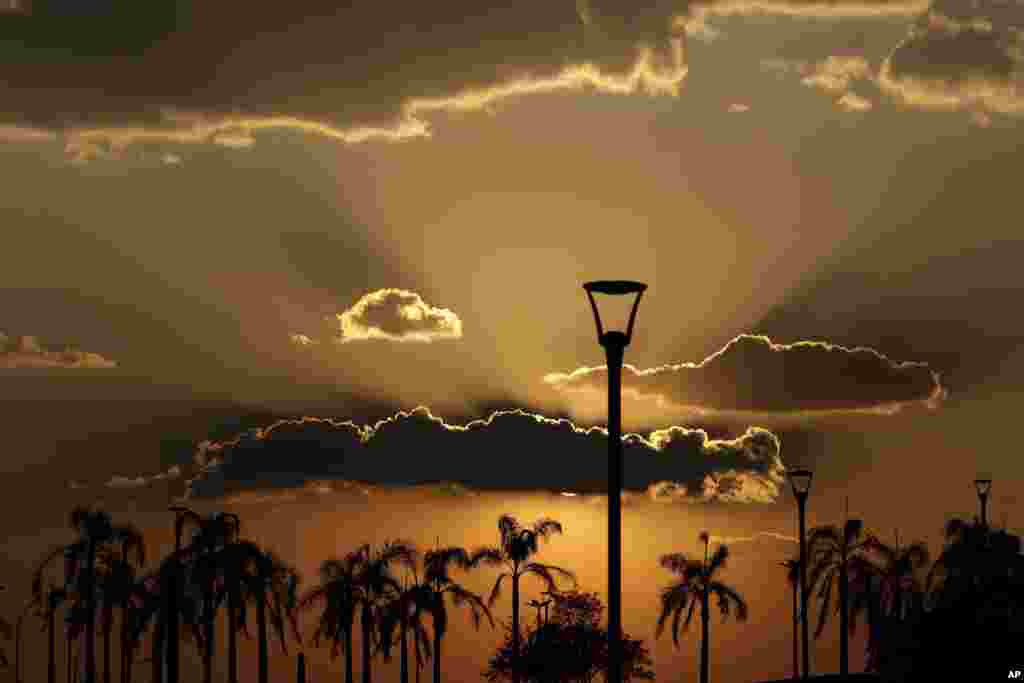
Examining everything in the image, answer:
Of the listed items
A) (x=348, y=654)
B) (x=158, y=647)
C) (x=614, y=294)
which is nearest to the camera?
(x=614, y=294)

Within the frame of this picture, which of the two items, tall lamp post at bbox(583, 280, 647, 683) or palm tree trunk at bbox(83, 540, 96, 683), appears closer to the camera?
tall lamp post at bbox(583, 280, 647, 683)

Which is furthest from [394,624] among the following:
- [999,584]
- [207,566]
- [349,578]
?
[999,584]

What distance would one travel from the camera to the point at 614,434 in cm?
3128

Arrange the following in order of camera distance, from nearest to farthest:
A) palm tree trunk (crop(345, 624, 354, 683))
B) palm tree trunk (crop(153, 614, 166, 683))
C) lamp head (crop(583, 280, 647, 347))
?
lamp head (crop(583, 280, 647, 347)) < palm tree trunk (crop(153, 614, 166, 683)) < palm tree trunk (crop(345, 624, 354, 683))

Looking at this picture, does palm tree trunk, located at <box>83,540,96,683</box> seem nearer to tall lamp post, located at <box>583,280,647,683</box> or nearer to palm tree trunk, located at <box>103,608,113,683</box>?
palm tree trunk, located at <box>103,608,113,683</box>

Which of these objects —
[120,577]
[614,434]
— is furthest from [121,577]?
[614,434]

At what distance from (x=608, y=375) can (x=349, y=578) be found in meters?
85.9

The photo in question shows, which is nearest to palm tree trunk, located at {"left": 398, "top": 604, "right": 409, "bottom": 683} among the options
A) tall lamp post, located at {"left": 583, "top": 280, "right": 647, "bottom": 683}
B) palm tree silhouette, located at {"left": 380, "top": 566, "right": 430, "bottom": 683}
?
palm tree silhouette, located at {"left": 380, "top": 566, "right": 430, "bottom": 683}

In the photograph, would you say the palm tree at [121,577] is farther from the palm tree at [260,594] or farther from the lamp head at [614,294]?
the lamp head at [614,294]

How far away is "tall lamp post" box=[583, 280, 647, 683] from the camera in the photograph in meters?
30.4

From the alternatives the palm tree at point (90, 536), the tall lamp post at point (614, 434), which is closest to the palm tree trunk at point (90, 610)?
the palm tree at point (90, 536)

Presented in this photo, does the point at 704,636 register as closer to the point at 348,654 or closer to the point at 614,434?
the point at 348,654

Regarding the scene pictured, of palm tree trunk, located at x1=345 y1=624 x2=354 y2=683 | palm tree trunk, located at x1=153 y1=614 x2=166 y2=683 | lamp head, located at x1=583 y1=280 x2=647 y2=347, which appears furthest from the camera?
palm tree trunk, located at x1=345 y1=624 x2=354 y2=683

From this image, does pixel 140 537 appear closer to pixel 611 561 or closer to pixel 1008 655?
pixel 1008 655
